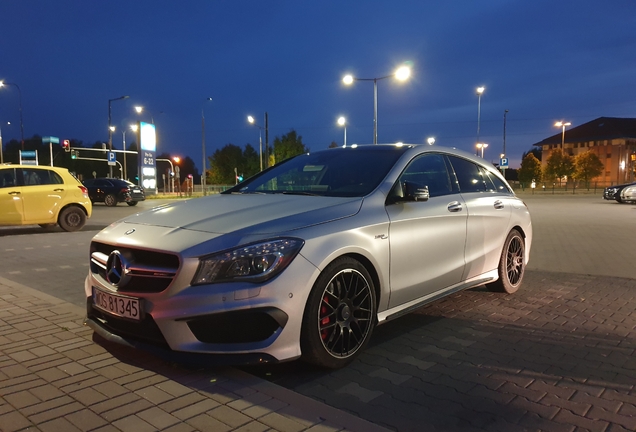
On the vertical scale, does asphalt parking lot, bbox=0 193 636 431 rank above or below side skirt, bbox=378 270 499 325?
below

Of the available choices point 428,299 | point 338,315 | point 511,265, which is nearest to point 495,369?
point 428,299

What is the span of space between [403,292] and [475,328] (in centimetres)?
97

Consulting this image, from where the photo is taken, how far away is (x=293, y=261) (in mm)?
3180

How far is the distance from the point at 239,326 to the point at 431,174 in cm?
251

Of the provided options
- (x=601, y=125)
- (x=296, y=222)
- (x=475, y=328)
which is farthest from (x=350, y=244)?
(x=601, y=125)

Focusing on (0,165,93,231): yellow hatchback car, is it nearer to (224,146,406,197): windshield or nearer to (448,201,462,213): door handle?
(224,146,406,197): windshield

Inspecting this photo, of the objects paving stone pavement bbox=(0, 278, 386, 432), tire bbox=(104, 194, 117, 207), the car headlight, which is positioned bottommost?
paving stone pavement bbox=(0, 278, 386, 432)

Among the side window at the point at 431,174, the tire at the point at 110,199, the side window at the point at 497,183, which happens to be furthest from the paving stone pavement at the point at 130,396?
the tire at the point at 110,199

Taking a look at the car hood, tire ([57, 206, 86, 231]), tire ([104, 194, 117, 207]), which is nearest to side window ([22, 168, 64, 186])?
tire ([57, 206, 86, 231])

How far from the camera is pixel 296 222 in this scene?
3379 mm

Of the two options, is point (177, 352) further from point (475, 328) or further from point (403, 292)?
point (475, 328)

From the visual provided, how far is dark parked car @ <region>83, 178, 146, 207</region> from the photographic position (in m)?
26.8

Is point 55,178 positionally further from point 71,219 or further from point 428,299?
point 428,299

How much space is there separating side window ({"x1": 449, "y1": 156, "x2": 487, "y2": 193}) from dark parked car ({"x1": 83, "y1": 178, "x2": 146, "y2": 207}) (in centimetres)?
2396
